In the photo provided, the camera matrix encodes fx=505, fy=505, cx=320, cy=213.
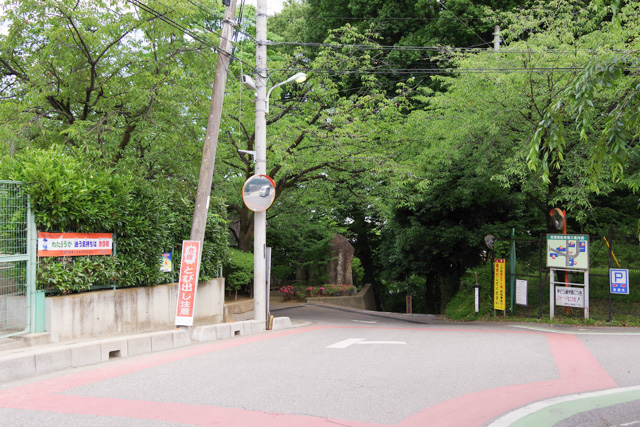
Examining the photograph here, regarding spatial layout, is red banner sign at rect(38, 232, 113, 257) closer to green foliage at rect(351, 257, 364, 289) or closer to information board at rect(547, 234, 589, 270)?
information board at rect(547, 234, 589, 270)

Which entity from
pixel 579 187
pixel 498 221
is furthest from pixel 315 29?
pixel 579 187

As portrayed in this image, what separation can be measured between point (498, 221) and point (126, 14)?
15444 millimetres

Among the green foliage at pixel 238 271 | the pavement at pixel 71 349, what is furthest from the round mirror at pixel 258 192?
the green foliage at pixel 238 271

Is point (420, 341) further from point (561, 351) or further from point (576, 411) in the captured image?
point (576, 411)

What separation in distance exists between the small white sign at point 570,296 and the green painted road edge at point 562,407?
8.48m

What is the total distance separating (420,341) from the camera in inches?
436

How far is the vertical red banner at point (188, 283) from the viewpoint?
34.6 ft

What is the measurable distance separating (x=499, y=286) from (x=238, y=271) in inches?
359

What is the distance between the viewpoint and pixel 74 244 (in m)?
9.38

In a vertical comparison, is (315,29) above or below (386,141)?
above

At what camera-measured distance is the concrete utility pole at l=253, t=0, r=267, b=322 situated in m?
13.8

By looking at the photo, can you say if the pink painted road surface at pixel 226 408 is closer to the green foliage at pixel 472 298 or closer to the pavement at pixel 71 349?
the pavement at pixel 71 349

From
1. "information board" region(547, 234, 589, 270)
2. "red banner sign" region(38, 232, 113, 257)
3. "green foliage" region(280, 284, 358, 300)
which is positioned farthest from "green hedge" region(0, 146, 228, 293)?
"green foliage" region(280, 284, 358, 300)

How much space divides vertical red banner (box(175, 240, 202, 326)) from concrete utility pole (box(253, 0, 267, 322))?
2974 millimetres
